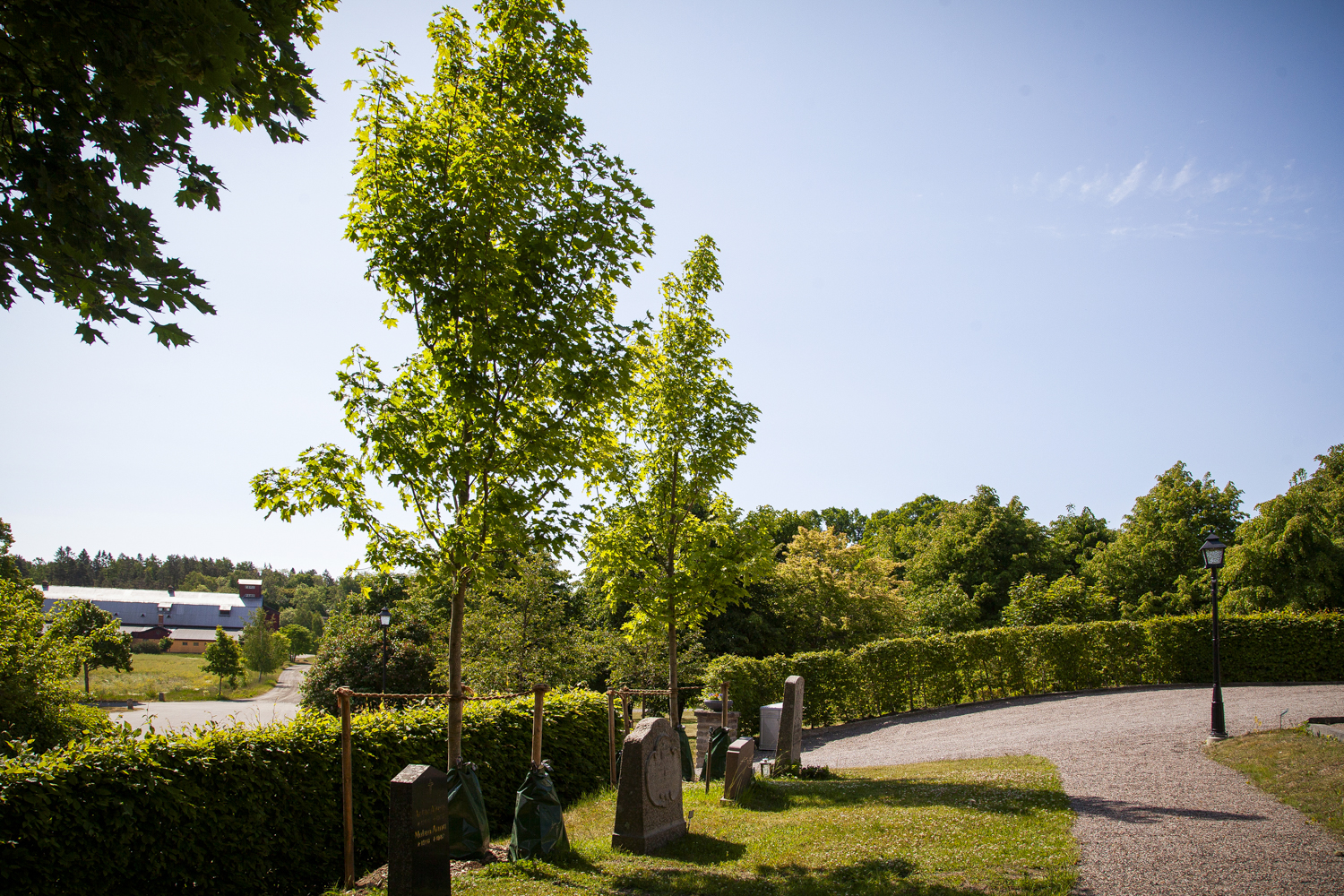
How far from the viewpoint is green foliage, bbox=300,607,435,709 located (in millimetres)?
29422

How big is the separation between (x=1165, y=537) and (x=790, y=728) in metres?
36.1

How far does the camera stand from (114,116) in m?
4.09

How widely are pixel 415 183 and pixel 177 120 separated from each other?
3236 mm

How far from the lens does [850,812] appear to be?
8.92 meters

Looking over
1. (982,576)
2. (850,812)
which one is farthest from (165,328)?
(982,576)

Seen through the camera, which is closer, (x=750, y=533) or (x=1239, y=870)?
(x=1239, y=870)

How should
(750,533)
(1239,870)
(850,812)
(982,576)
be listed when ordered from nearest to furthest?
(1239,870)
(850,812)
(750,533)
(982,576)

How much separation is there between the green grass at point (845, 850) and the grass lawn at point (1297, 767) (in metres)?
2.47

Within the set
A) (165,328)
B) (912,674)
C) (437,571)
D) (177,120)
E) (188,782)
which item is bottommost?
(912,674)

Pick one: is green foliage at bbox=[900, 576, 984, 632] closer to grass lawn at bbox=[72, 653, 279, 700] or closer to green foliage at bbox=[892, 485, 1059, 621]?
green foliage at bbox=[892, 485, 1059, 621]

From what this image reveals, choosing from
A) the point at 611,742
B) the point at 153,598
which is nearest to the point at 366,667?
the point at 611,742

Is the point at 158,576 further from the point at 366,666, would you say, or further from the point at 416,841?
the point at 416,841

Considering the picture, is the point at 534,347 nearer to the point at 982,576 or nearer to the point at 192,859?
the point at 192,859

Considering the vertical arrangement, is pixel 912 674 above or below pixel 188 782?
below
